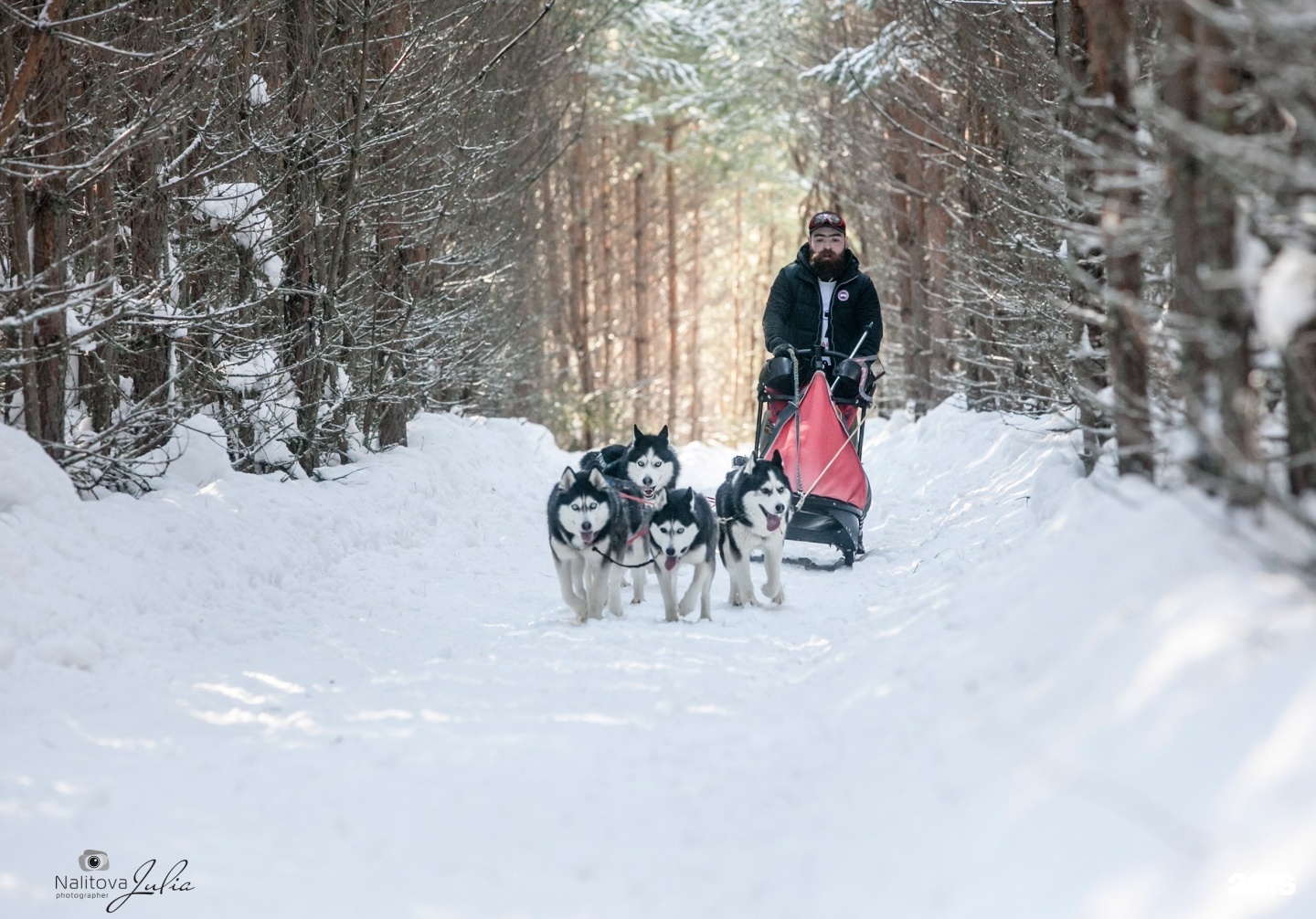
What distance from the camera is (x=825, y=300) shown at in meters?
8.05

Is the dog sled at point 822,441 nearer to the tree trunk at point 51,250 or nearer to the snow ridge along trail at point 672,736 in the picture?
the snow ridge along trail at point 672,736

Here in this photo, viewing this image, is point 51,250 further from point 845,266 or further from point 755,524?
point 845,266

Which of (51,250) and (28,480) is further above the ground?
(51,250)

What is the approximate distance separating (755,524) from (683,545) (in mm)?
529

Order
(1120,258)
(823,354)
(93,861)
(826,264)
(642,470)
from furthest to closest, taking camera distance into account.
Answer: (826,264), (823,354), (642,470), (1120,258), (93,861)

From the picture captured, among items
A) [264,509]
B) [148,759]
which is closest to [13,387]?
[264,509]

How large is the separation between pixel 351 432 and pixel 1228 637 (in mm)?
8387

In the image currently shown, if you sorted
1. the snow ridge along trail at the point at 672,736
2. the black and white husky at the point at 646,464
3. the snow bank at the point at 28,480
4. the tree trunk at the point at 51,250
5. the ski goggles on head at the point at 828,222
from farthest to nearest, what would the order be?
1. the ski goggles on head at the point at 828,222
2. the black and white husky at the point at 646,464
3. the tree trunk at the point at 51,250
4. the snow bank at the point at 28,480
5. the snow ridge along trail at the point at 672,736

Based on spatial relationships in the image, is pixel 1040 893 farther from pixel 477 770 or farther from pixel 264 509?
pixel 264 509

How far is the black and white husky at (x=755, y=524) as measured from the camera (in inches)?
237

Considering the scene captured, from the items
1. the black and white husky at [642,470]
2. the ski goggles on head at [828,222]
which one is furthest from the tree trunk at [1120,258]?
the ski goggles on head at [828,222]

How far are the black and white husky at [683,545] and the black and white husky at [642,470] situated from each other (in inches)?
9.3

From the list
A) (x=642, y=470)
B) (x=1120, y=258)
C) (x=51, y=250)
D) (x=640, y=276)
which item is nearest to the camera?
(x=1120, y=258)

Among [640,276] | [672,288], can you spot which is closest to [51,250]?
[640,276]
